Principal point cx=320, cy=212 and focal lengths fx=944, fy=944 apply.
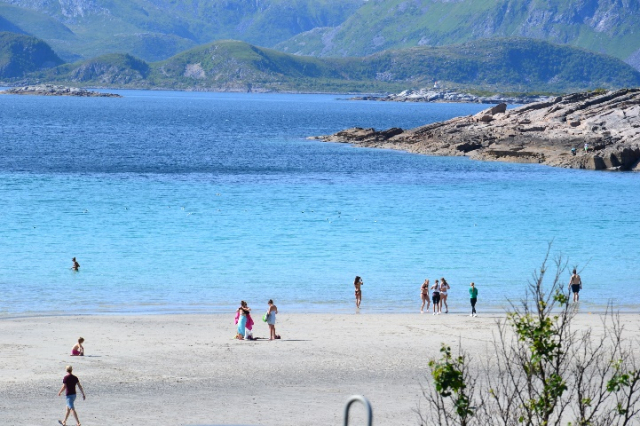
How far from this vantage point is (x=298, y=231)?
52156 millimetres

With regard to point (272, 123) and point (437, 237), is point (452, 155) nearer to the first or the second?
point (437, 237)

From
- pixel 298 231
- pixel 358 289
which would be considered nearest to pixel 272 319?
pixel 358 289

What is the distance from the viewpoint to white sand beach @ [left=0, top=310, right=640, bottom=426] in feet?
69.1

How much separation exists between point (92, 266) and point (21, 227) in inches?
470

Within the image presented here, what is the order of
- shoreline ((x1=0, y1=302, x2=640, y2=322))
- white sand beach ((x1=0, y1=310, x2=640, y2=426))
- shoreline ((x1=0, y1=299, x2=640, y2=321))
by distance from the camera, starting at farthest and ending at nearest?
shoreline ((x1=0, y1=299, x2=640, y2=321))
shoreline ((x1=0, y1=302, x2=640, y2=322))
white sand beach ((x1=0, y1=310, x2=640, y2=426))

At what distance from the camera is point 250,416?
2089 centimetres

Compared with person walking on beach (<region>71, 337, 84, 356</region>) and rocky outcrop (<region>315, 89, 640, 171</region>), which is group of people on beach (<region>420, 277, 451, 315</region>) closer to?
person walking on beach (<region>71, 337, 84, 356</region>)

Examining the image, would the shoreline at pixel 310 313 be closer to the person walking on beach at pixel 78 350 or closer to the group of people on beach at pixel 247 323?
the group of people on beach at pixel 247 323

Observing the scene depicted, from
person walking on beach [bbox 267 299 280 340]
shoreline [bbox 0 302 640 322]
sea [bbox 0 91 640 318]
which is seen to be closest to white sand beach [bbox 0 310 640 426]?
person walking on beach [bbox 267 299 280 340]

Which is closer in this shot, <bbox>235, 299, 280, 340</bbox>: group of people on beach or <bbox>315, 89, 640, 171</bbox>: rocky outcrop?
<bbox>235, 299, 280, 340</bbox>: group of people on beach

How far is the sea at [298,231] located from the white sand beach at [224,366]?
2.77 m

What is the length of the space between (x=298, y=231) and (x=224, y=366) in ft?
89.6

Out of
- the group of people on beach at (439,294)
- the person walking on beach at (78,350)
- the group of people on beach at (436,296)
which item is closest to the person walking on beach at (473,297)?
the group of people on beach at (439,294)

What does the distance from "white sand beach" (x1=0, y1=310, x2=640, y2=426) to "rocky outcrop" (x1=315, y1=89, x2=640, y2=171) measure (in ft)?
191
